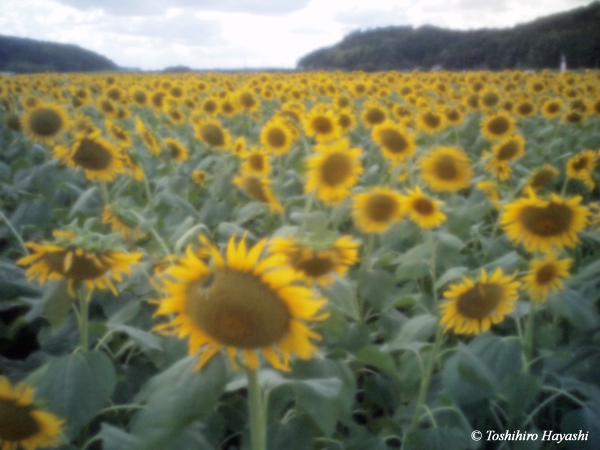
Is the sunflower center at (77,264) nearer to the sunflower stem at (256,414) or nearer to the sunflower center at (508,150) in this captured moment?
the sunflower stem at (256,414)

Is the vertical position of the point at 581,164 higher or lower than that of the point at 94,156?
lower

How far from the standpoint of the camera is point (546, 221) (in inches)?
67.2

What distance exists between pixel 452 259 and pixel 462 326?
728mm

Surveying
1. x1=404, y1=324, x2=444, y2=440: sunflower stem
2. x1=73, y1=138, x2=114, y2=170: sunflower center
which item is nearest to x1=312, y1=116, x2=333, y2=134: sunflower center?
A: x1=73, y1=138, x2=114, y2=170: sunflower center

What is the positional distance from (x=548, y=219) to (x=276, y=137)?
7.32ft

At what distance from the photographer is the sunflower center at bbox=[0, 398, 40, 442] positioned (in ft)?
3.48

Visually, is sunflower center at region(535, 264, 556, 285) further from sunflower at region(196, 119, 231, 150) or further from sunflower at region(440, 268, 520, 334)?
sunflower at region(196, 119, 231, 150)

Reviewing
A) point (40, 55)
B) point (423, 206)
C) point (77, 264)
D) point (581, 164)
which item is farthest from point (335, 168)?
point (40, 55)

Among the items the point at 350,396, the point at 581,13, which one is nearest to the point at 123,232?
the point at 350,396

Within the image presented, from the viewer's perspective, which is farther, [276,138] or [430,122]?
[430,122]

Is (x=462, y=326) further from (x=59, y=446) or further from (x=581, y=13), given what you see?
(x=581, y=13)

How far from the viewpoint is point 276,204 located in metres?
2.40

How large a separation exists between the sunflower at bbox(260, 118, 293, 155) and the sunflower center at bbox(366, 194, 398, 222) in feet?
5.19

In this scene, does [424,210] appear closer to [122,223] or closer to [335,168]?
[335,168]
